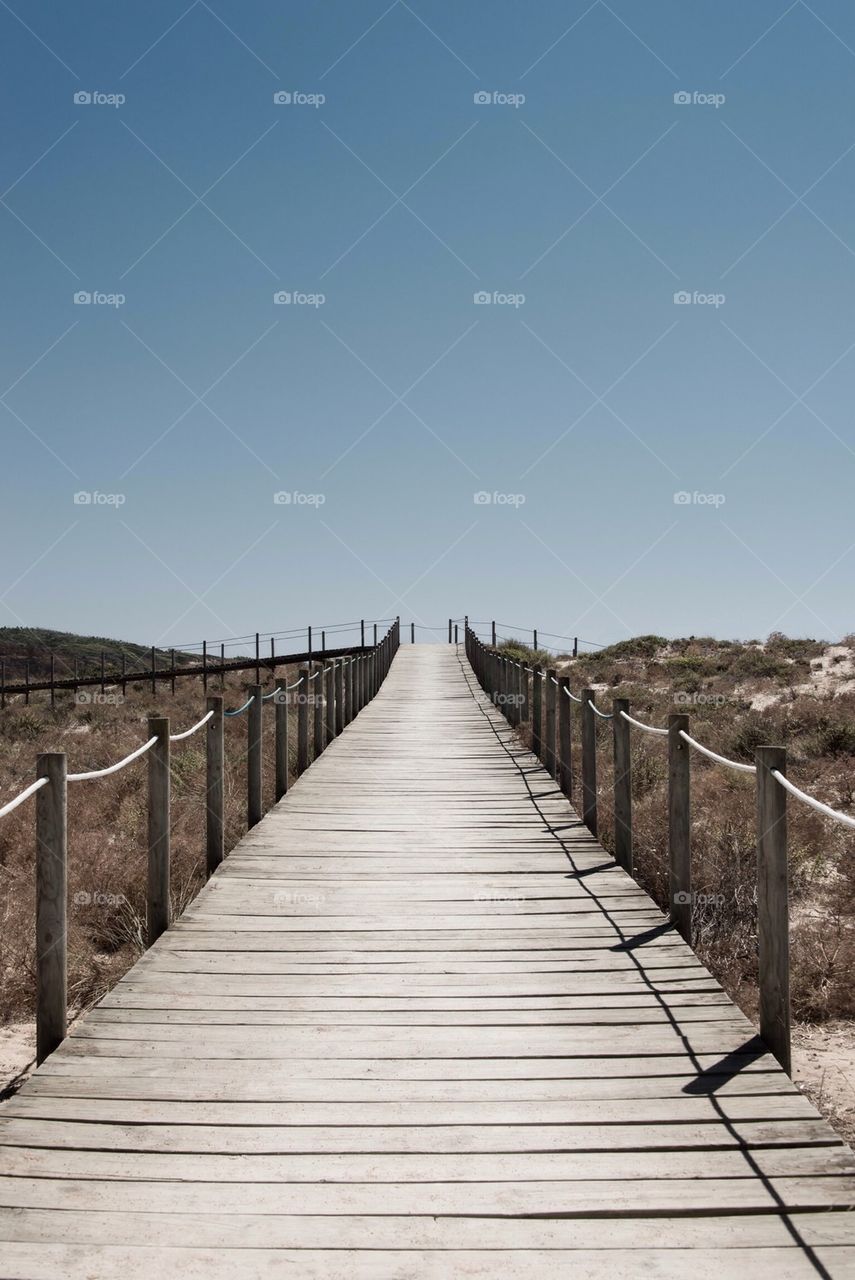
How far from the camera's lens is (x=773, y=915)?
4449 millimetres

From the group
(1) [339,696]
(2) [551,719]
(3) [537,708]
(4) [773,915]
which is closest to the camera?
(4) [773,915]

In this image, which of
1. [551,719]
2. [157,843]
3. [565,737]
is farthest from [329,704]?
[157,843]

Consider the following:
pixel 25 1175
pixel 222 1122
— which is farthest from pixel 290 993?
pixel 25 1175

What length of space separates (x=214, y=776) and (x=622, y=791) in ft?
10.3

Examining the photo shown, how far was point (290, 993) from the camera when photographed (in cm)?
513

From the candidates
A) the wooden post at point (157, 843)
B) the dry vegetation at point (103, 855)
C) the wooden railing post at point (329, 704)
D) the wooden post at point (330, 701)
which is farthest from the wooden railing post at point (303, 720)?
the wooden post at point (157, 843)

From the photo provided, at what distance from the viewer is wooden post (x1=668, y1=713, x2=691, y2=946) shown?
20.1 ft

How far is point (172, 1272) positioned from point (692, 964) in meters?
3.49

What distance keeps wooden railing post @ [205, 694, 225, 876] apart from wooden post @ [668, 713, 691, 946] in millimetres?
3314

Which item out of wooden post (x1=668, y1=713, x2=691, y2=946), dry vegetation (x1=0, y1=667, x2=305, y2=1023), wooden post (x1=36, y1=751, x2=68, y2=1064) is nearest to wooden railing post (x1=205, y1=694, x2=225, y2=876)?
dry vegetation (x1=0, y1=667, x2=305, y2=1023)

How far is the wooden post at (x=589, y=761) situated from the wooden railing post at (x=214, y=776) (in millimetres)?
3416

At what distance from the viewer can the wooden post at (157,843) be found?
609 centimetres

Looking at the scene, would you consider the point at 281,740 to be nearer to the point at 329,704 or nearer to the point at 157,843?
the point at 157,843

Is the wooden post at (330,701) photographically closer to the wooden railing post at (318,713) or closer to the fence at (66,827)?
the wooden railing post at (318,713)
